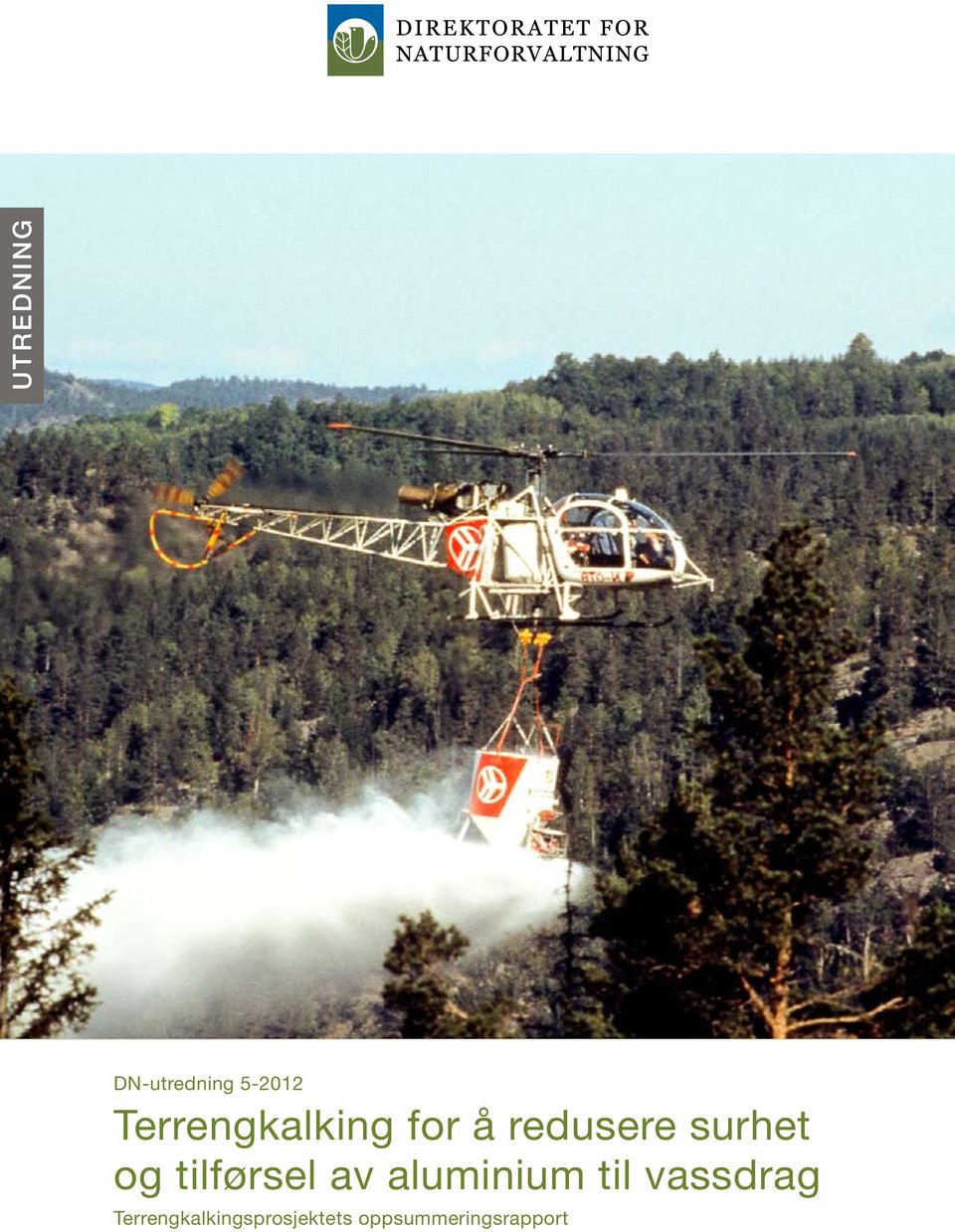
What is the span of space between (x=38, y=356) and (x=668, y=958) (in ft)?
54.4

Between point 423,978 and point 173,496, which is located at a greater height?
point 173,496

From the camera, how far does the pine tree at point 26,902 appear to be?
139 feet

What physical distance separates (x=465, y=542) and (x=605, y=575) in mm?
2945

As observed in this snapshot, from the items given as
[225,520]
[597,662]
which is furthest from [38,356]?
[597,662]

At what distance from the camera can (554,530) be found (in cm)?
4522

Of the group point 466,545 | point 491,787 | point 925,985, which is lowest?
point 925,985

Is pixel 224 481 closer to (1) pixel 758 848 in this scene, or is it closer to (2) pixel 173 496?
(2) pixel 173 496

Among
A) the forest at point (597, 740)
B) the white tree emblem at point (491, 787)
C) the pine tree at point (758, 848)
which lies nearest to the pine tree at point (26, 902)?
the forest at point (597, 740)

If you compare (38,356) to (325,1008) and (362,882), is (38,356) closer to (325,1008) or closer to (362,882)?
(362,882)

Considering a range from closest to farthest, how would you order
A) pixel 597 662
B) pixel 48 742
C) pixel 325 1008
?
1. pixel 325 1008
2. pixel 48 742
3. pixel 597 662

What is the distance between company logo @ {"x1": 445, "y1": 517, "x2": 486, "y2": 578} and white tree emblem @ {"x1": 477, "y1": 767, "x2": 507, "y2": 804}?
396 centimetres

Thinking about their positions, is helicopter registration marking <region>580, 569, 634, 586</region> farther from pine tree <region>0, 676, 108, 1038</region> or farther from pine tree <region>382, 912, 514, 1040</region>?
pine tree <region>0, 676, 108, 1038</region>

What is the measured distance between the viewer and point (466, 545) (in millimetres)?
45969

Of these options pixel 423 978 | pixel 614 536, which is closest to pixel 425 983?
pixel 423 978
